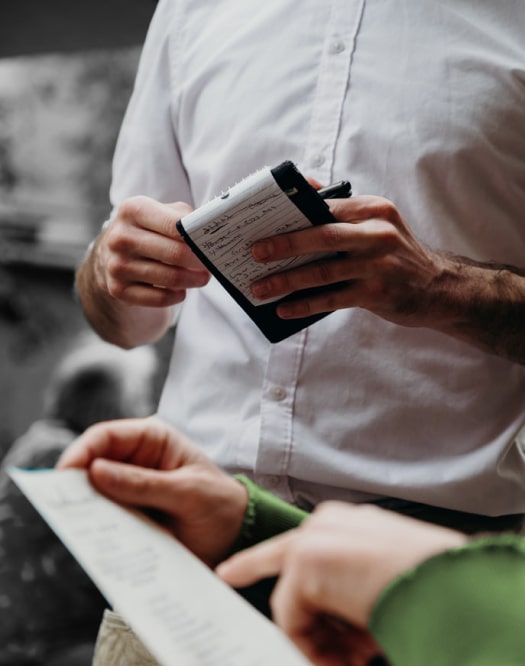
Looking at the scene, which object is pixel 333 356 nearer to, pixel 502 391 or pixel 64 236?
pixel 502 391

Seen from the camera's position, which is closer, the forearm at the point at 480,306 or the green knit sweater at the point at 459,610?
the green knit sweater at the point at 459,610

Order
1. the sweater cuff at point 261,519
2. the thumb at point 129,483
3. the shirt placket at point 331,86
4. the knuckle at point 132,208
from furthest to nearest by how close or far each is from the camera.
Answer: the shirt placket at point 331,86 < the knuckle at point 132,208 < the sweater cuff at point 261,519 < the thumb at point 129,483

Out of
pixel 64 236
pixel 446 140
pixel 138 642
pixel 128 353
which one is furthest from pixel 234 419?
pixel 64 236

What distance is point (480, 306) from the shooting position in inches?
30.9

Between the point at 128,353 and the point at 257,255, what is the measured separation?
3.54 feet

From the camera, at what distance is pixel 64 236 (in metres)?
1.77

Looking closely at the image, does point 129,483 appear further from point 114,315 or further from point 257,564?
point 114,315

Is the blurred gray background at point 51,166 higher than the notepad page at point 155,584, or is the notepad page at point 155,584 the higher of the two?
the notepad page at point 155,584

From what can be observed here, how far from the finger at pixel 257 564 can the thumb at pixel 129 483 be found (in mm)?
85

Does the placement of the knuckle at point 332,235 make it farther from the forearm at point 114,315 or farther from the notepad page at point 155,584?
the forearm at point 114,315

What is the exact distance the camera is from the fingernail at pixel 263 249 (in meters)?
Result: 0.65

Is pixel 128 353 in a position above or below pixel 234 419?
below

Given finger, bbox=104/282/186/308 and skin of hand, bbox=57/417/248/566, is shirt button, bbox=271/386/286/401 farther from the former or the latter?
skin of hand, bbox=57/417/248/566

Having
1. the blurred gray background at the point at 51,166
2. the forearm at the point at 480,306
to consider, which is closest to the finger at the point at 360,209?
the forearm at the point at 480,306
